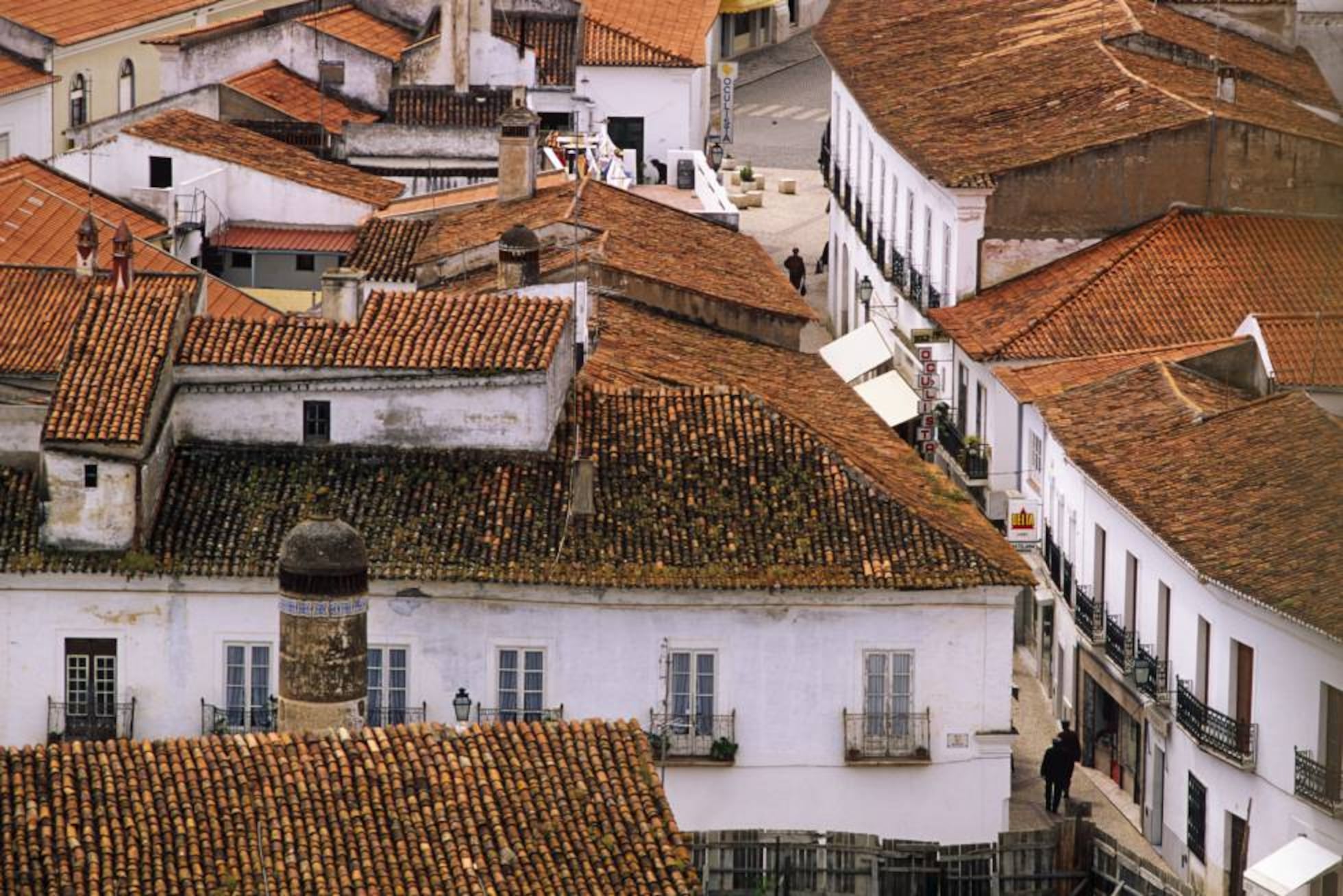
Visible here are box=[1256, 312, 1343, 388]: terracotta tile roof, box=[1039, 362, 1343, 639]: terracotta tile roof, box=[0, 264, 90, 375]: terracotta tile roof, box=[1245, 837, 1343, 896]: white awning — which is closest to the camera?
box=[1245, 837, 1343, 896]: white awning

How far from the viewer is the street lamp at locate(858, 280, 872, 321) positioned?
79062 mm

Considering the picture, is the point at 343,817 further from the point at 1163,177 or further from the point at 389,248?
the point at 1163,177

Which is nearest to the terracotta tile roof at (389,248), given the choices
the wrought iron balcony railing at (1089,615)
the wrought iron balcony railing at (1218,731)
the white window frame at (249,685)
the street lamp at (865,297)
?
the street lamp at (865,297)

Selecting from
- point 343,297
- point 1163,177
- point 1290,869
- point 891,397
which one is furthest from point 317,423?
point 1163,177

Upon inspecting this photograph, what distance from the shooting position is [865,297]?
79188 millimetres

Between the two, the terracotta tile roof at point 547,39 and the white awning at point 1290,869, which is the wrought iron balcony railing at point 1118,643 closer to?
the white awning at point 1290,869

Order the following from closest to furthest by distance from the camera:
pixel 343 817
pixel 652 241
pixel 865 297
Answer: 1. pixel 343 817
2. pixel 652 241
3. pixel 865 297

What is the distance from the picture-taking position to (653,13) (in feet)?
304

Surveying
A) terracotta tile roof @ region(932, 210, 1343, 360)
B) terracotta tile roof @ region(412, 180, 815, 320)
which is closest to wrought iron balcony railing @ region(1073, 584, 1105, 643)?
terracotta tile roof @ region(412, 180, 815, 320)

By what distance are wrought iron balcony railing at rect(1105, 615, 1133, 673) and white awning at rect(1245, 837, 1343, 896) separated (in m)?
8.86

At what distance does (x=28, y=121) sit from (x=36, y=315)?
107 ft

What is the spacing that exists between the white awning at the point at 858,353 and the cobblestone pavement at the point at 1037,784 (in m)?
12.7

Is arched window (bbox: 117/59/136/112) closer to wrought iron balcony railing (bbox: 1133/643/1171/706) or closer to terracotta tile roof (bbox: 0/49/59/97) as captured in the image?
terracotta tile roof (bbox: 0/49/59/97)

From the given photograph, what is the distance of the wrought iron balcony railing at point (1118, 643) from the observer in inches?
2151
